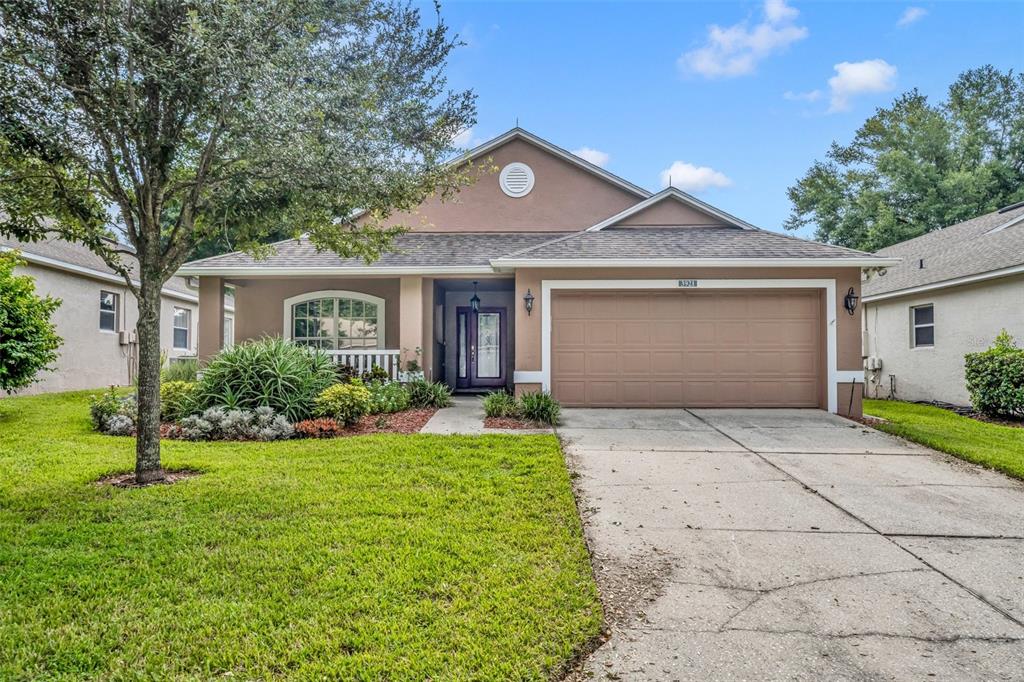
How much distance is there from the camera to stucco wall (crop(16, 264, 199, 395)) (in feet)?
39.1

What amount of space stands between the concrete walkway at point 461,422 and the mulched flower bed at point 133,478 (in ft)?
9.74

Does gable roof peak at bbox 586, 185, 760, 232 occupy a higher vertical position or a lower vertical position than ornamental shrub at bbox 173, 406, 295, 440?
higher

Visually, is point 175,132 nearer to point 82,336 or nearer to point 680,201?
point 680,201

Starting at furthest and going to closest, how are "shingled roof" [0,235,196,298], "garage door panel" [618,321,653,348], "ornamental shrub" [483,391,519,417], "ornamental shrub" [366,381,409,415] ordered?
"shingled roof" [0,235,196,298]
"garage door panel" [618,321,653,348]
"ornamental shrub" [366,381,409,415]
"ornamental shrub" [483,391,519,417]

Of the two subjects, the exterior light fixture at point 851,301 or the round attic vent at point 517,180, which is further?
the round attic vent at point 517,180

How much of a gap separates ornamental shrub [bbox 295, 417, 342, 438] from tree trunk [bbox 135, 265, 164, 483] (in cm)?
228

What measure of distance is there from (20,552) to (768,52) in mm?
17797

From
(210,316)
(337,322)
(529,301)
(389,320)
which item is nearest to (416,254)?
(389,320)

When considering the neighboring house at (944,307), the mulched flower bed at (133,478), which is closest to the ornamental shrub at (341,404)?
the mulched flower bed at (133,478)

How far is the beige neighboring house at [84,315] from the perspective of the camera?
38.4 feet

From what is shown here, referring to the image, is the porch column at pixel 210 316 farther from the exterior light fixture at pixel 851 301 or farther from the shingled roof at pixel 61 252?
the exterior light fixture at pixel 851 301

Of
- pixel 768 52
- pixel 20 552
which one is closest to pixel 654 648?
pixel 20 552

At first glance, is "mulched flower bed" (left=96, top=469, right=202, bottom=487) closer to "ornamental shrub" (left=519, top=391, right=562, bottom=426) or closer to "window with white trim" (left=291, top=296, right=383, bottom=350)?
"ornamental shrub" (left=519, top=391, right=562, bottom=426)

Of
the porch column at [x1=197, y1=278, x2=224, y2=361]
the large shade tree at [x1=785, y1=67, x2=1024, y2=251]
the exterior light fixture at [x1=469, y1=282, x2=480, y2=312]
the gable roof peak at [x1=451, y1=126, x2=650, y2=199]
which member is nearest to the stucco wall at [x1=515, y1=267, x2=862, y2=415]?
the exterior light fixture at [x1=469, y1=282, x2=480, y2=312]
